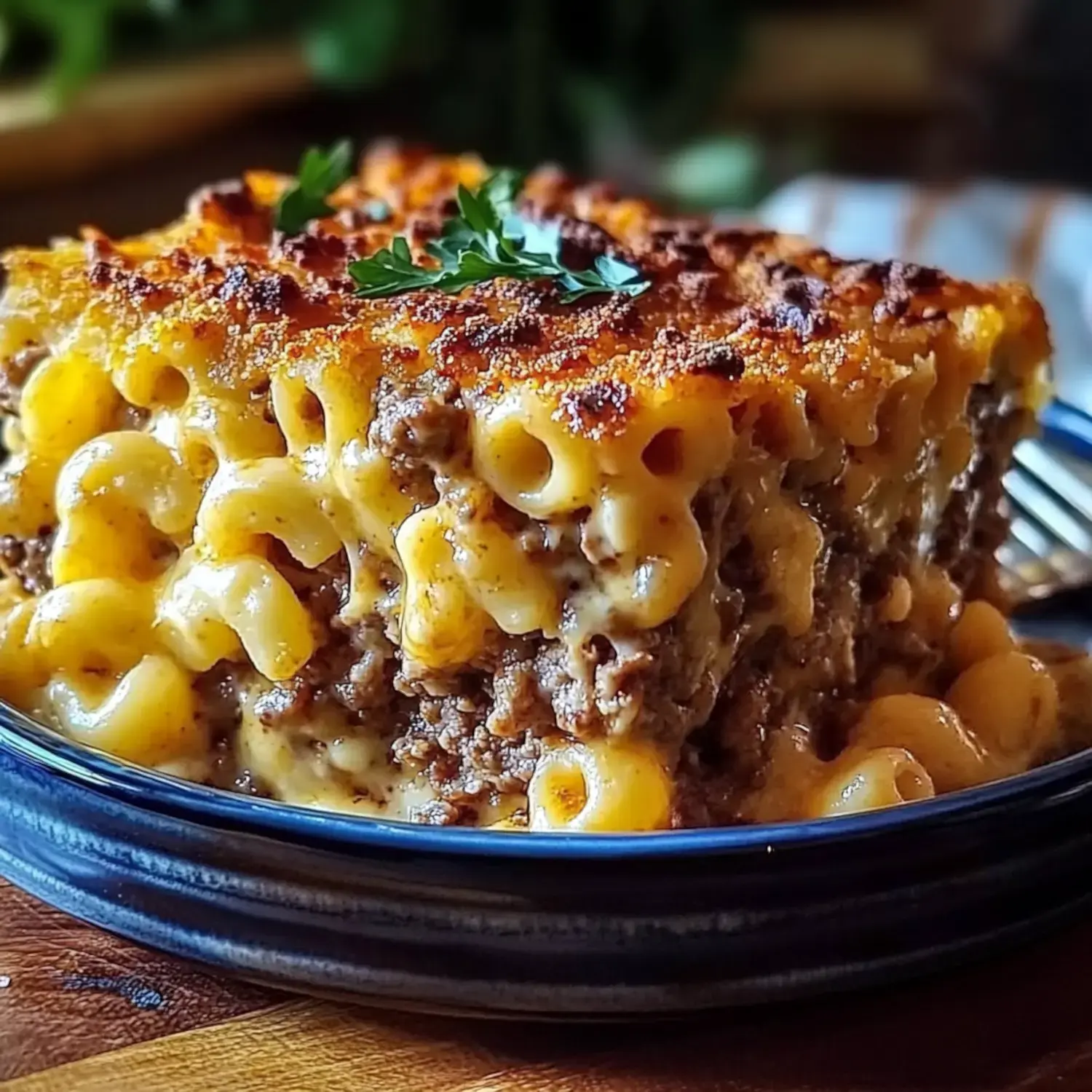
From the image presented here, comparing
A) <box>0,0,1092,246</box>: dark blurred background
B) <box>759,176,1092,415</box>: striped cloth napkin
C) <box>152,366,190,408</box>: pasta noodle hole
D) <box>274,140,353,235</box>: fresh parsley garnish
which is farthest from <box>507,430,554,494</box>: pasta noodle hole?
<box>0,0,1092,246</box>: dark blurred background

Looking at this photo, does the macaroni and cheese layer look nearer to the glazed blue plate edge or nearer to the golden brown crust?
→ the golden brown crust

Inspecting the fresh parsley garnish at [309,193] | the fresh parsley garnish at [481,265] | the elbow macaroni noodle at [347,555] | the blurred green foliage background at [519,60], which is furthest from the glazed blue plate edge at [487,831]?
the blurred green foliage background at [519,60]

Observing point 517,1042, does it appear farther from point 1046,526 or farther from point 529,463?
point 1046,526

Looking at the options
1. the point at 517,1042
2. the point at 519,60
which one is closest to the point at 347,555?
the point at 517,1042

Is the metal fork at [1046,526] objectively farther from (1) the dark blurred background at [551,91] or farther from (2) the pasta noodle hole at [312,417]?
(1) the dark blurred background at [551,91]

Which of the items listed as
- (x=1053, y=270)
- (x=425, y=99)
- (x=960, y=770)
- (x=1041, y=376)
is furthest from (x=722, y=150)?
(x=960, y=770)

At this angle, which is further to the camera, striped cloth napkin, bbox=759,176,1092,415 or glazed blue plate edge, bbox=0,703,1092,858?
striped cloth napkin, bbox=759,176,1092,415

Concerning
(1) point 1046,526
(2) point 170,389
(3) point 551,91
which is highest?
(2) point 170,389

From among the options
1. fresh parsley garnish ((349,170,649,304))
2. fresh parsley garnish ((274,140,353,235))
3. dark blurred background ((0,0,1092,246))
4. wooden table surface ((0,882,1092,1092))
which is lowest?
dark blurred background ((0,0,1092,246))
